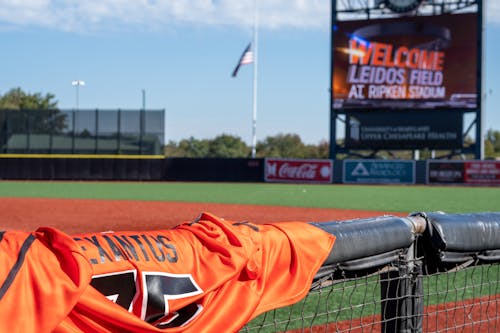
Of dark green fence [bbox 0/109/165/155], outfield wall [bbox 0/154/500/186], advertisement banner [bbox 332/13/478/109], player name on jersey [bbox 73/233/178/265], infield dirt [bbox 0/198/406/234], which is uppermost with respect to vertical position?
advertisement banner [bbox 332/13/478/109]

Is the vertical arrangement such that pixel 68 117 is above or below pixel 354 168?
above

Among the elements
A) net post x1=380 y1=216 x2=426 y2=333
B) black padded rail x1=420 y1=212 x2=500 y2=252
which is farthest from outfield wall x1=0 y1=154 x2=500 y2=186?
net post x1=380 y1=216 x2=426 y2=333

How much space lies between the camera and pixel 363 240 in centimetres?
205

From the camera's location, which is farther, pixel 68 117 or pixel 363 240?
pixel 68 117

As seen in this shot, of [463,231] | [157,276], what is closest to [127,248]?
[157,276]

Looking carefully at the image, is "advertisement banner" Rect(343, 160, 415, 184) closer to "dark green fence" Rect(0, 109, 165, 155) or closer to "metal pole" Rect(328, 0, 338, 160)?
"metal pole" Rect(328, 0, 338, 160)

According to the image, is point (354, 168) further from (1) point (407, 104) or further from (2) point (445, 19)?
(2) point (445, 19)

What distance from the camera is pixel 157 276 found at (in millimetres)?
1519

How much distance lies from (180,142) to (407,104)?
48920mm

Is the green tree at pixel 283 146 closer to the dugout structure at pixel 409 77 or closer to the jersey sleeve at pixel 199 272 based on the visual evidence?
the dugout structure at pixel 409 77

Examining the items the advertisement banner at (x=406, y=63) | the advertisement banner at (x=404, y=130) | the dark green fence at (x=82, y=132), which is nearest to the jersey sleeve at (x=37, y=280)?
the advertisement banner at (x=406, y=63)

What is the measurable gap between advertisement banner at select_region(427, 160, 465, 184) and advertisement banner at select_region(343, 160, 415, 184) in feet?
2.71

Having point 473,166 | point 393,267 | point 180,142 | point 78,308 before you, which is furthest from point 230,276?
point 180,142

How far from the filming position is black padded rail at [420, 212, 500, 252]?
87.8 inches
